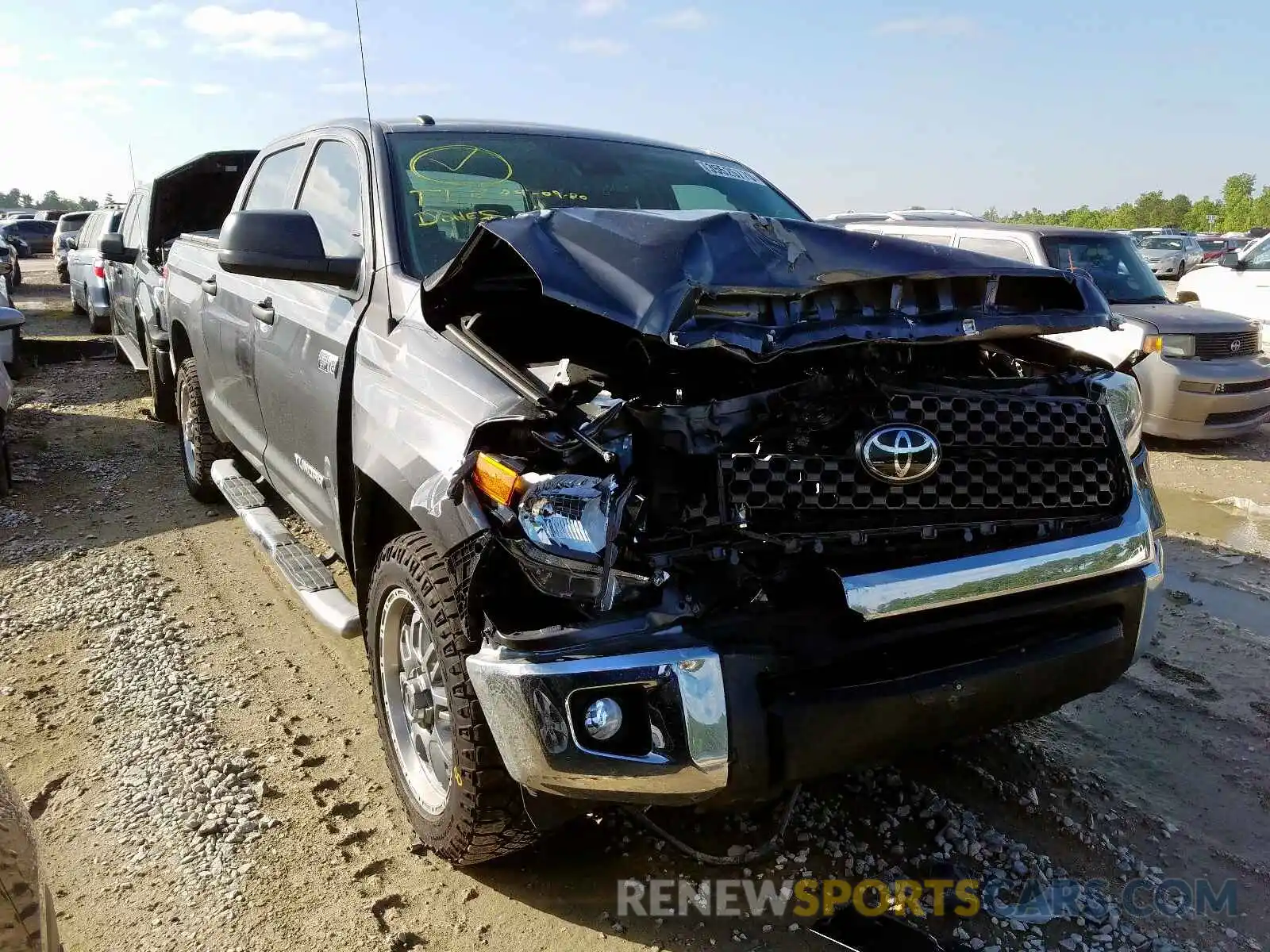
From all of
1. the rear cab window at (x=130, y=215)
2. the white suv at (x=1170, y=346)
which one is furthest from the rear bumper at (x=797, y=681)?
the rear cab window at (x=130, y=215)

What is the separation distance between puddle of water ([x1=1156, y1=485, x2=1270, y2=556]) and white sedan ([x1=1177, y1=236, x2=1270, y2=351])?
380cm

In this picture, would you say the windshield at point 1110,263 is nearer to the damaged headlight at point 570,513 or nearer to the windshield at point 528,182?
the windshield at point 528,182

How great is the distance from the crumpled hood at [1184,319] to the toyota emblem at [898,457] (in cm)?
618

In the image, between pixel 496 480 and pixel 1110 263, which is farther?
pixel 1110 263

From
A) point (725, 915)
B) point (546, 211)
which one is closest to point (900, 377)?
point (546, 211)

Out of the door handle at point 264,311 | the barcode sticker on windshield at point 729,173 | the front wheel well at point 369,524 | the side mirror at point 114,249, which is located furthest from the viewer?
the side mirror at point 114,249

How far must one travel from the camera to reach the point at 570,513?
76.3 inches

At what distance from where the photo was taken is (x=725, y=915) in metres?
2.33

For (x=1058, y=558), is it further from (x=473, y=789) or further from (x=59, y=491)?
(x=59, y=491)

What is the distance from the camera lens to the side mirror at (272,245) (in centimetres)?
283

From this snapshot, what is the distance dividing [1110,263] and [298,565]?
7.33m

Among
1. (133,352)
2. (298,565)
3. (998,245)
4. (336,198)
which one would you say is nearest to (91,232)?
(133,352)

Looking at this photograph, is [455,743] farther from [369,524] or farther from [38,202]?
[38,202]

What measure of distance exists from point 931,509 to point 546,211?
122cm
